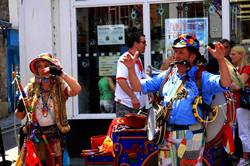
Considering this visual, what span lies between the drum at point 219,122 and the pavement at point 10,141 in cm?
265

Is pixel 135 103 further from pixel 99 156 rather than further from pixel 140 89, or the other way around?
pixel 140 89

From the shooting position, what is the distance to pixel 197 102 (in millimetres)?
4566

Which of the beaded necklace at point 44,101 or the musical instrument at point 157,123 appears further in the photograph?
the beaded necklace at point 44,101

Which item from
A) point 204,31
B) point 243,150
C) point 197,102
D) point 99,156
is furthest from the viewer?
point 204,31

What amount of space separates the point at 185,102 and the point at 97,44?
12.9 ft

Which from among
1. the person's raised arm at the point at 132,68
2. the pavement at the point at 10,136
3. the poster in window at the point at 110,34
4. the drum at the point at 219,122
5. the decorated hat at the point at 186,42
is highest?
the poster in window at the point at 110,34

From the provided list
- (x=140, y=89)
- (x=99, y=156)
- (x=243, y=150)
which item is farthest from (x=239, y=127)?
(x=140, y=89)

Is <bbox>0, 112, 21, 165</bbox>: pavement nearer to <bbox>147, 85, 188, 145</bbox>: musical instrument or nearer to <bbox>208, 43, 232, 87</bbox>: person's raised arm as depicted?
<bbox>147, 85, 188, 145</bbox>: musical instrument

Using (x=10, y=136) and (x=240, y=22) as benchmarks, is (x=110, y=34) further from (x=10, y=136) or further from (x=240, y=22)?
(x=10, y=136)

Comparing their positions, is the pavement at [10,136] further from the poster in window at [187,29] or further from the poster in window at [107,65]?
the poster in window at [187,29]

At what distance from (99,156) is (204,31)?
2.81 metres

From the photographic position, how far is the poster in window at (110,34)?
8234 mm

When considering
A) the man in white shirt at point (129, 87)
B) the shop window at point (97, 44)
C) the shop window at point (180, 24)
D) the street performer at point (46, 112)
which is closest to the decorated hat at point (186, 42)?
the street performer at point (46, 112)

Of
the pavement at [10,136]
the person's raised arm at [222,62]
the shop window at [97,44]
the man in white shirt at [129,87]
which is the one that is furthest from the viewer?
the pavement at [10,136]
